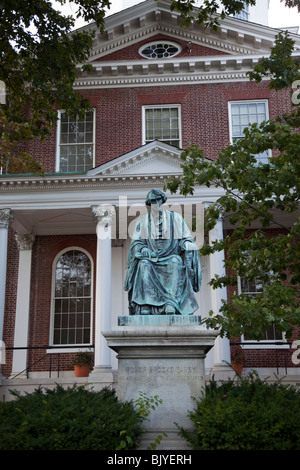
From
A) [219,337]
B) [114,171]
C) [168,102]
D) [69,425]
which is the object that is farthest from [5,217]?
[69,425]

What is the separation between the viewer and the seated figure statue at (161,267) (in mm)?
7422

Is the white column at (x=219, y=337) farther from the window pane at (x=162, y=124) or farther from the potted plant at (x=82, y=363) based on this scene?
the window pane at (x=162, y=124)

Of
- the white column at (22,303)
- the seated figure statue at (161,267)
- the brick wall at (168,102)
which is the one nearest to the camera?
the seated figure statue at (161,267)

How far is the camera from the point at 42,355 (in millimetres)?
17953

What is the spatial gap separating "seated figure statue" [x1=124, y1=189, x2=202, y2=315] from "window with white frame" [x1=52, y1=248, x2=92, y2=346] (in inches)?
438

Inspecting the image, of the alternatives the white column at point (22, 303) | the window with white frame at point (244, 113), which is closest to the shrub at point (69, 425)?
the white column at point (22, 303)

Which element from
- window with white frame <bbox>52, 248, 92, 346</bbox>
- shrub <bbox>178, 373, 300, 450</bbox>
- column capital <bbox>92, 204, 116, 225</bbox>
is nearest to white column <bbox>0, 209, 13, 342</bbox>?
column capital <bbox>92, 204, 116, 225</bbox>

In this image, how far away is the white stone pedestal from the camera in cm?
687

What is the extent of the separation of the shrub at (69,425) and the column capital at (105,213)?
978 cm

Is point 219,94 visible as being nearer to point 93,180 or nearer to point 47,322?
point 93,180

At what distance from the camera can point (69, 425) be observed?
5957 millimetres

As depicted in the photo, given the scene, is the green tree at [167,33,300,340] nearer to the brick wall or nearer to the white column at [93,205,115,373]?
the white column at [93,205,115,373]

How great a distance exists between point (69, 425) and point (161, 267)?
8.71ft

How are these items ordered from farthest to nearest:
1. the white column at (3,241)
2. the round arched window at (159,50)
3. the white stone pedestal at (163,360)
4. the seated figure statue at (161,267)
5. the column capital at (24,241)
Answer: the round arched window at (159,50) → the column capital at (24,241) → the white column at (3,241) → the seated figure statue at (161,267) → the white stone pedestal at (163,360)
